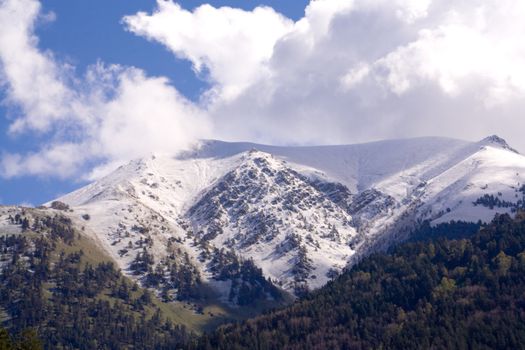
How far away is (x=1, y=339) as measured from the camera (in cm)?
18212

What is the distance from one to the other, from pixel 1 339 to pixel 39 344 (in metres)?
16.6

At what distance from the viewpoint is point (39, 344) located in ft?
648

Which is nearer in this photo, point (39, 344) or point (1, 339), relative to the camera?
point (1, 339)
